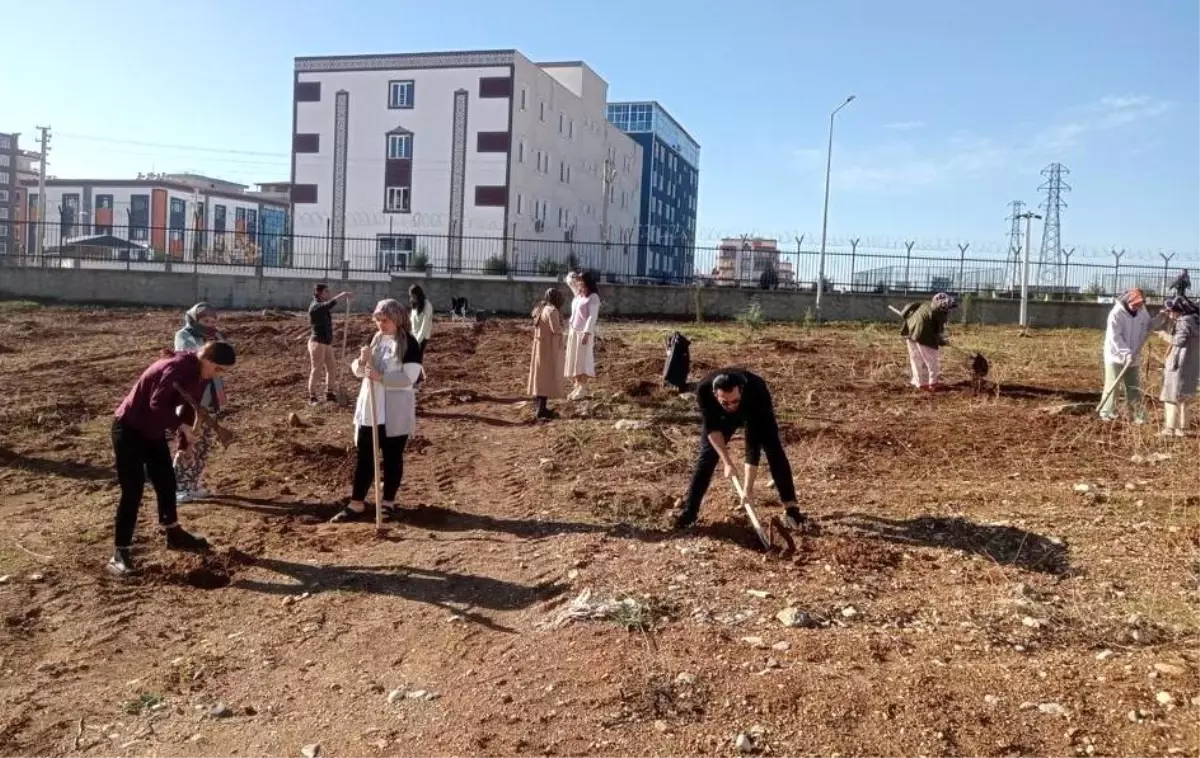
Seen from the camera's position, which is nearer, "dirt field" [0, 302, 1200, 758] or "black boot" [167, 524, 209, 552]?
"dirt field" [0, 302, 1200, 758]

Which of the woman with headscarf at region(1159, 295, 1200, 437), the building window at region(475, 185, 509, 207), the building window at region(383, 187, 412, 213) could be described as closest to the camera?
the woman with headscarf at region(1159, 295, 1200, 437)

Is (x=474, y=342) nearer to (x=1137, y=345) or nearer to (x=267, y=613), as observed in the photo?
(x=1137, y=345)

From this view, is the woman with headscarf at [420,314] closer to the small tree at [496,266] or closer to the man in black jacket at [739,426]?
the man in black jacket at [739,426]

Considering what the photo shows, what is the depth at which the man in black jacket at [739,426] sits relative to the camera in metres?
6.04

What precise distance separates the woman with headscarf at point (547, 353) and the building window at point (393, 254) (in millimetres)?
20100

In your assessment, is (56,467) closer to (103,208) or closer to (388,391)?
(388,391)

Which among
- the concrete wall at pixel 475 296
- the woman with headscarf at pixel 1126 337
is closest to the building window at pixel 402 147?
the concrete wall at pixel 475 296

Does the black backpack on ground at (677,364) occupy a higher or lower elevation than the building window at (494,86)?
lower

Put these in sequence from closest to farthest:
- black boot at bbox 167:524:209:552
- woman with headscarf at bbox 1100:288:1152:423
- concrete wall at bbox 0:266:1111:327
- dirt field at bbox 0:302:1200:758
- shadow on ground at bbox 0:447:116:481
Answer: dirt field at bbox 0:302:1200:758
black boot at bbox 167:524:209:552
shadow on ground at bbox 0:447:116:481
woman with headscarf at bbox 1100:288:1152:423
concrete wall at bbox 0:266:1111:327

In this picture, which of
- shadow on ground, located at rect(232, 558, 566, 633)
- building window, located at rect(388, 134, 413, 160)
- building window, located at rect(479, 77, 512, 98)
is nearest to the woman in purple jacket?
shadow on ground, located at rect(232, 558, 566, 633)

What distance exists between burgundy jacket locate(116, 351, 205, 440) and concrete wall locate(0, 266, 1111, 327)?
20.8m

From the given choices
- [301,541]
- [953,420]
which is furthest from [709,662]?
[953,420]

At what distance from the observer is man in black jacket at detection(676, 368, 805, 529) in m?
6.04

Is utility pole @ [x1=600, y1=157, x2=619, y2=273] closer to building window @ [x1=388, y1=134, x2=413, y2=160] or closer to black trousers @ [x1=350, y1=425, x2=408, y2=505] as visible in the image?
building window @ [x1=388, y1=134, x2=413, y2=160]
